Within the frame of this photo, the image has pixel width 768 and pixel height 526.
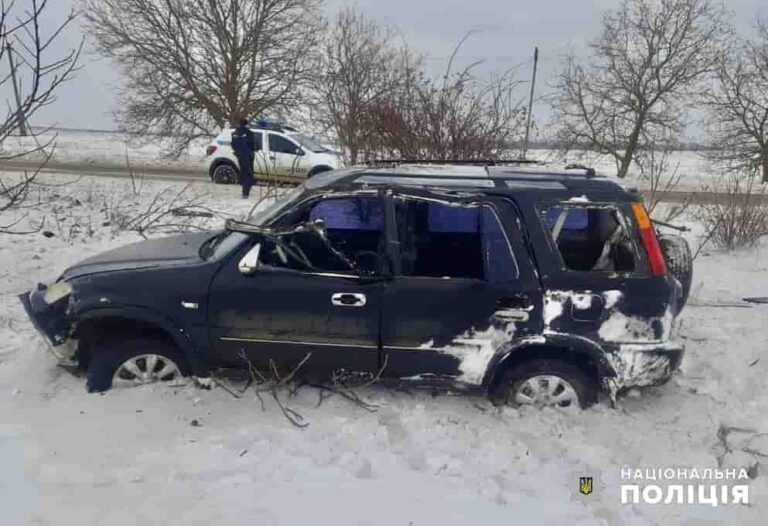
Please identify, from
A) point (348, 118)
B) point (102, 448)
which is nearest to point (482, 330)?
point (102, 448)

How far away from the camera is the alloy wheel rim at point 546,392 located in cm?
342

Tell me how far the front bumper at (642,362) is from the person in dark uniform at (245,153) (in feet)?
32.6

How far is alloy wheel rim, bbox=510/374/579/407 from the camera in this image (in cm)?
342

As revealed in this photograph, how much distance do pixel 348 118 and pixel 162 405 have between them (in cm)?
661

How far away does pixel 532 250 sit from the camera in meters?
3.24

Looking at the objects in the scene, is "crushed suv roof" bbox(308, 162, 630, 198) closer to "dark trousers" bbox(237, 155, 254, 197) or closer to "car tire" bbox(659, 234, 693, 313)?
"car tire" bbox(659, 234, 693, 313)

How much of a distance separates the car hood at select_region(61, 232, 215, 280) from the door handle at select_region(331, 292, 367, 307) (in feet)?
3.27

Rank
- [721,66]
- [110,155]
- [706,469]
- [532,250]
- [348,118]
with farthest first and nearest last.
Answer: [110,155] < [721,66] < [348,118] < [532,250] < [706,469]

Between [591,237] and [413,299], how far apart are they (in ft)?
4.27

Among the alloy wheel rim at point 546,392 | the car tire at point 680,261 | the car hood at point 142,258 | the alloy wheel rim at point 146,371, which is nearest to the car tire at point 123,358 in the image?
the alloy wheel rim at point 146,371

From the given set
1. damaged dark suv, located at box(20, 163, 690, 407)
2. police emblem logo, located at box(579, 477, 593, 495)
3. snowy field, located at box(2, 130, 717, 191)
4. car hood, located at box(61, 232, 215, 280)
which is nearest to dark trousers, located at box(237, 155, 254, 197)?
car hood, located at box(61, 232, 215, 280)

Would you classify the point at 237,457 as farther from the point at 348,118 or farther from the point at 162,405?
the point at 348,118

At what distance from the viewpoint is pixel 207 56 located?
19.2 meters

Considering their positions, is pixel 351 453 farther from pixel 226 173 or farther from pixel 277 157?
pixel 226 173
